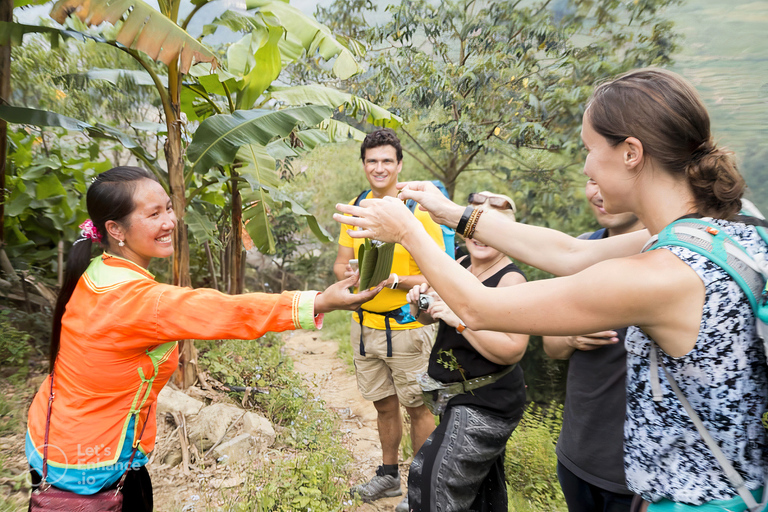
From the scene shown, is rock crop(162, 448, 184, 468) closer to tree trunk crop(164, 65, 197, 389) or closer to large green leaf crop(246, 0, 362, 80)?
tree trunk crop(164, 65, 197, 389)

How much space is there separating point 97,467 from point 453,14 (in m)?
6.30

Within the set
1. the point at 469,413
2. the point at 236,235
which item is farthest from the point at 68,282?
the point at 236,235

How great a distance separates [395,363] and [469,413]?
1156 mm

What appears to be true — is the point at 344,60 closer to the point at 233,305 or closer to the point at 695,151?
the point at 233,305

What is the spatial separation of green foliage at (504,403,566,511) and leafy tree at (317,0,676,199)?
3.00 metres

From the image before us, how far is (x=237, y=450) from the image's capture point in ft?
12.0

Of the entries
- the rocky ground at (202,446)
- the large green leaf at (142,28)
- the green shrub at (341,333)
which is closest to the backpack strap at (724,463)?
the rocky ground at (202,446)

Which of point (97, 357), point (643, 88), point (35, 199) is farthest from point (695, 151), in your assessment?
point (35, 199)

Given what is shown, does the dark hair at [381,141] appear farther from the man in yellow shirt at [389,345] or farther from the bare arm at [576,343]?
the bare arm at [576,343]

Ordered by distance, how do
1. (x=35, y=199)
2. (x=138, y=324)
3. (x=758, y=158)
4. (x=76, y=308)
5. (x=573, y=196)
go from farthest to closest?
(x=573, y=196) → (x=35, y=199) → (x=758, y=158) → (x=76, y=308) → (x=138, y=324)

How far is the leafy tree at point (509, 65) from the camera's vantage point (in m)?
5.23

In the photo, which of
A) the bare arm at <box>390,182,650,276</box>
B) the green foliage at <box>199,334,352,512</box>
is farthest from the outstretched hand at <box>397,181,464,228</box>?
the green foliage at <box>199,334,352,512</box>

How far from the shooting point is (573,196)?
5.60 meters

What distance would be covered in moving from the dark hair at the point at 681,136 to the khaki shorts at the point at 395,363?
2.20 meters
